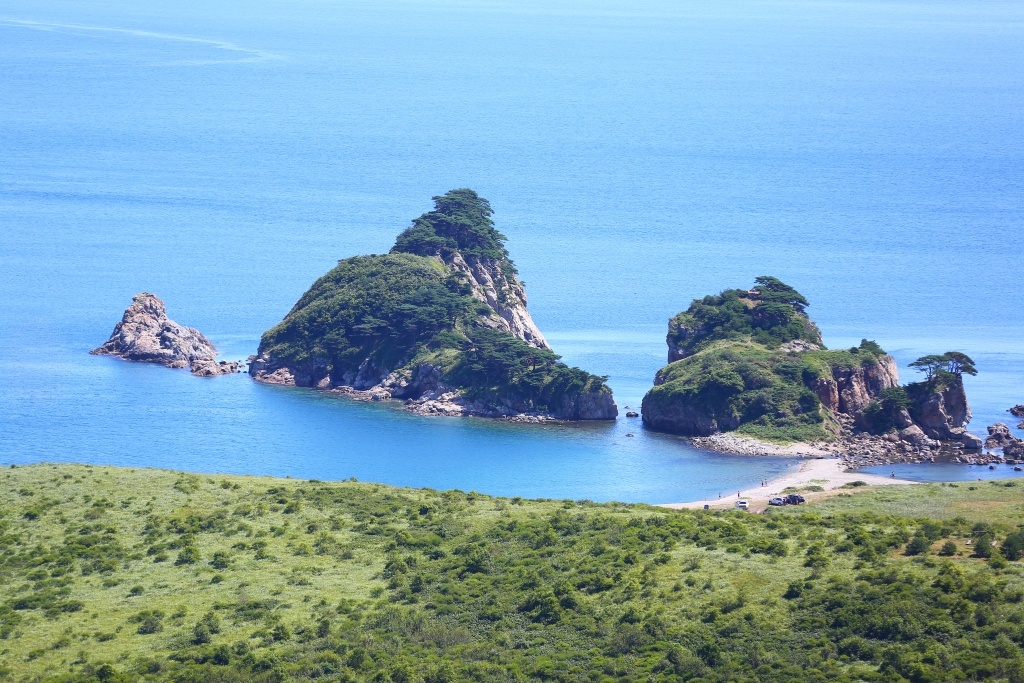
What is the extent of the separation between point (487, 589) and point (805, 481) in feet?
189

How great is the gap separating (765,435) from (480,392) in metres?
29.0

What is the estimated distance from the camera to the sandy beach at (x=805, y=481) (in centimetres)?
12950

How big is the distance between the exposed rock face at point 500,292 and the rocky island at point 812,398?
21902 mm

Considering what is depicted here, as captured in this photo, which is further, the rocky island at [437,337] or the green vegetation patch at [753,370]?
the rocky island at [437,337]

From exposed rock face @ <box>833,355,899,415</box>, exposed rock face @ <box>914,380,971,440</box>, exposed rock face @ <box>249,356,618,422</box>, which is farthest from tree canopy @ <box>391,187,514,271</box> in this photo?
exposed rock face @ <box>914,380,971,440</box>

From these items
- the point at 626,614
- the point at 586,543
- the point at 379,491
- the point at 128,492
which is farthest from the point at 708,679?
the point at 128,492

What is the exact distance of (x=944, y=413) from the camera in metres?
154

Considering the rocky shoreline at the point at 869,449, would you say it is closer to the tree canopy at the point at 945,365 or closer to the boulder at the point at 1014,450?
the boulder at the point at 1014,450

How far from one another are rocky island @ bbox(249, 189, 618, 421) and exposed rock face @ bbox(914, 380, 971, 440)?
2970 cm

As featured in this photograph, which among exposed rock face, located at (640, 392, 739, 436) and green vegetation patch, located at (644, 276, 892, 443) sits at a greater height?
green vegetation patch, located at (644, 276, 892, 443)

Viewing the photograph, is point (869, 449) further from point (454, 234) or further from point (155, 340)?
point (155, 340)

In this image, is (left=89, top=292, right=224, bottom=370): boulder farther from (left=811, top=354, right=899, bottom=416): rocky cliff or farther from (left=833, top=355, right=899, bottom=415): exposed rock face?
(left=833, top=355, right=899, bottom=415): exposed rock face

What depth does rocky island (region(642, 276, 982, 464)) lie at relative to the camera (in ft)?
504

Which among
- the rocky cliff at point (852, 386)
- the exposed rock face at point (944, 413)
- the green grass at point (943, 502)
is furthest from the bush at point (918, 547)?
the rocky cliff at point (852, 386)
